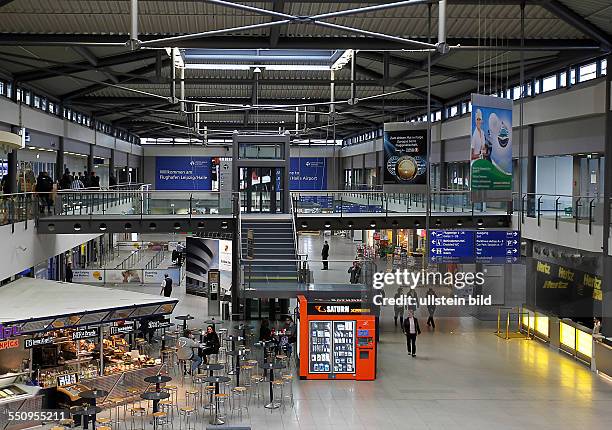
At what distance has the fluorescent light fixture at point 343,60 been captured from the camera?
27078 mm

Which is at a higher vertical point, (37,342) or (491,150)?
(491,150)

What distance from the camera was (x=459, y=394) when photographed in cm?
1778

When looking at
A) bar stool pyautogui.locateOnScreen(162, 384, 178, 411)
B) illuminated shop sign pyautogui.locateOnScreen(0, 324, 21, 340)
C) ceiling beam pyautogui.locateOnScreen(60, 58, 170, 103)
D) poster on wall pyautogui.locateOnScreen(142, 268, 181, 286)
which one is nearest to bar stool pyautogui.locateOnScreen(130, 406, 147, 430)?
bar stool pyautogui.locateOnScreen(162, 384, 178, 411)

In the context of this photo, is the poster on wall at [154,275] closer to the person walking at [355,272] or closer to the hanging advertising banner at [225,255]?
the hanging advertising banner at [225,255]

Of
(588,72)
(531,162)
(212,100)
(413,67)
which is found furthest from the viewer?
(212,100)

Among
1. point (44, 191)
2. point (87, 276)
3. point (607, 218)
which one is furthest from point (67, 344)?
point (87, 276)

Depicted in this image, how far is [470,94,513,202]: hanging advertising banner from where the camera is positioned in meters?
15.5

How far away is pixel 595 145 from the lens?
23.4 m

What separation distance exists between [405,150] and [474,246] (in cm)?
→ 328

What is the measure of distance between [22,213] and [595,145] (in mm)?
16815

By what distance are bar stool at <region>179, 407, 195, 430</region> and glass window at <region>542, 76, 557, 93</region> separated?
17290mm

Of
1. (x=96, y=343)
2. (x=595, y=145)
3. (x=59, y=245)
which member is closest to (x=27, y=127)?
(x=59, y=245)

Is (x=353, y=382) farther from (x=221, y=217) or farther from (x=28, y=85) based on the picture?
(x=28, y=85)

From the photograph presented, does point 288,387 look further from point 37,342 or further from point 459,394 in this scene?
point 37,342
